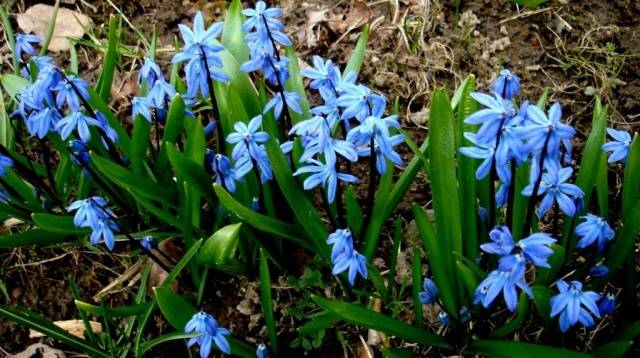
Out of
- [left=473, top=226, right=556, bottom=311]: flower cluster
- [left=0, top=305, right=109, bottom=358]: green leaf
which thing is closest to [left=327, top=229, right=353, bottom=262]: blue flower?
[left=473, top=226, right=556, bottom=311]: flower cluster

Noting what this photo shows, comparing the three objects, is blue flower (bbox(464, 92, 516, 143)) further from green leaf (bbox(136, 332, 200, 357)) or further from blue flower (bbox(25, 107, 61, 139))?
blue flower (bbox(25, 107, 61, 139))

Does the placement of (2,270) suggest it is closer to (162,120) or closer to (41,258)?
(41,258)

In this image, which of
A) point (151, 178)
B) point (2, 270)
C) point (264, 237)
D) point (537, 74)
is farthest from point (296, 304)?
point (537, 74)

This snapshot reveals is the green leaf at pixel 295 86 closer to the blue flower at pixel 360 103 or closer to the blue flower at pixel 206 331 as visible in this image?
the blue flower at pixel 360 103

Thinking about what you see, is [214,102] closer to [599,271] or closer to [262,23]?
[262,23]

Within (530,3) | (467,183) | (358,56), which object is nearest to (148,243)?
(358,56)

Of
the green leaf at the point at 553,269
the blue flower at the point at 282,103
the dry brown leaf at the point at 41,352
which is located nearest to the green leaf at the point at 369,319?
the green leaf at the point at 553,269
